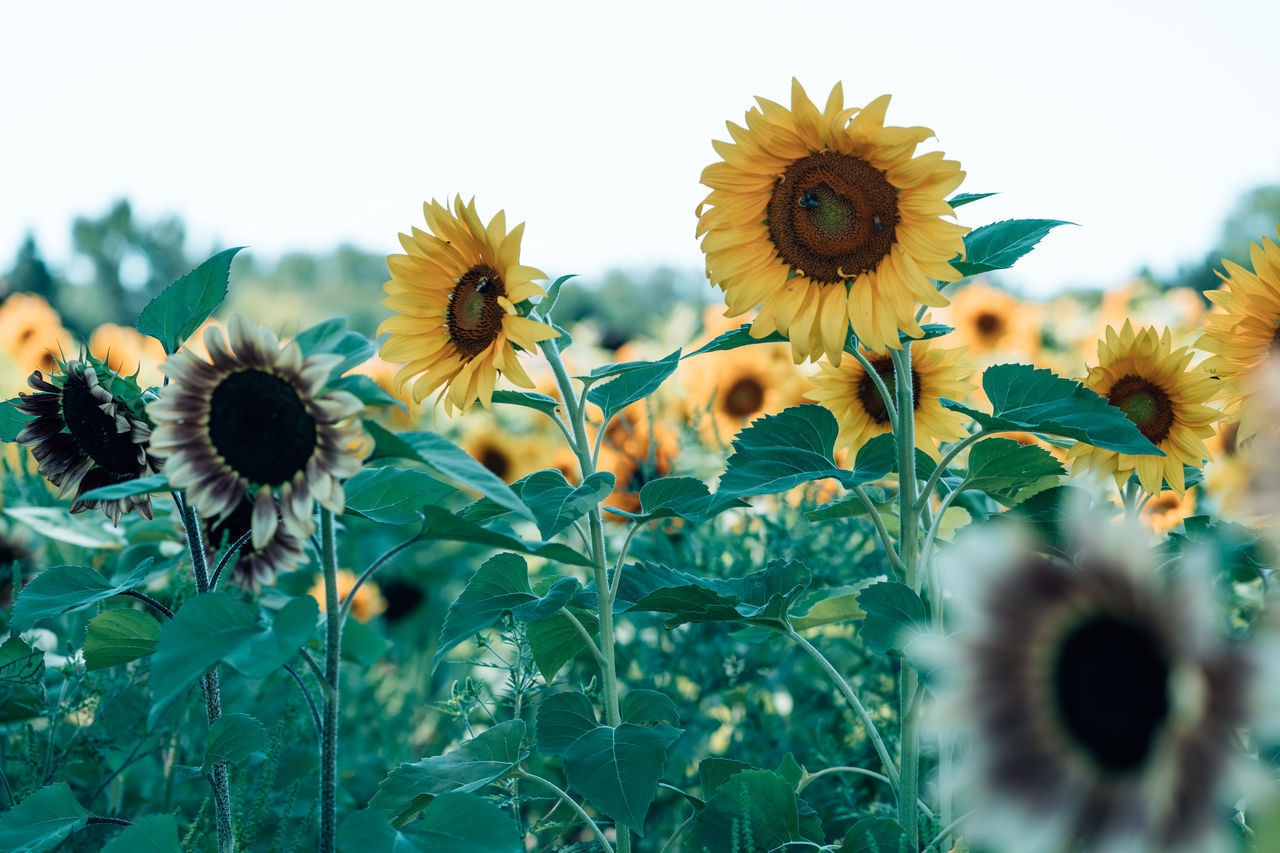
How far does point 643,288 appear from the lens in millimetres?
28828

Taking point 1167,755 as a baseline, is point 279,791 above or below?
below

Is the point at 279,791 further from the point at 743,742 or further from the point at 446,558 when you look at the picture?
the point at 446,558

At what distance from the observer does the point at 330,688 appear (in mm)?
893

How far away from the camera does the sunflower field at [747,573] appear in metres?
0.55

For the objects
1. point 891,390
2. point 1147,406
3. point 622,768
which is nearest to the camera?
point 622,768

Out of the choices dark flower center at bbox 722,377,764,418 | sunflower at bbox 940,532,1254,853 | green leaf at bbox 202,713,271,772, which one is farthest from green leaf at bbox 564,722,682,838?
dark flower center at bbox 722,377,764,418

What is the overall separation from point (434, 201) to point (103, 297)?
26057 mm

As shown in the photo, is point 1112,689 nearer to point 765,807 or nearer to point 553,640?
point 765,807

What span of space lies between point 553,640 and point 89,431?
591 millimetres

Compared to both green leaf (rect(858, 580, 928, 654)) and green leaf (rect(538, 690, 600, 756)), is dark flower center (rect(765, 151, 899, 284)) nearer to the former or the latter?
green leaf (rect(858, 580, 928, 654))

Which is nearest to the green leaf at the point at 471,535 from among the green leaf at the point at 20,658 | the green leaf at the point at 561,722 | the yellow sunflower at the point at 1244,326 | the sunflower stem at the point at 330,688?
the sunflower stem at the point at 330,688

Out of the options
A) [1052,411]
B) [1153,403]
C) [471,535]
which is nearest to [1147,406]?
[1153,403]

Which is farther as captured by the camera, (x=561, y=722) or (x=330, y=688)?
(x=561, y=722)

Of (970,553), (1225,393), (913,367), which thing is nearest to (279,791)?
(913,367)
